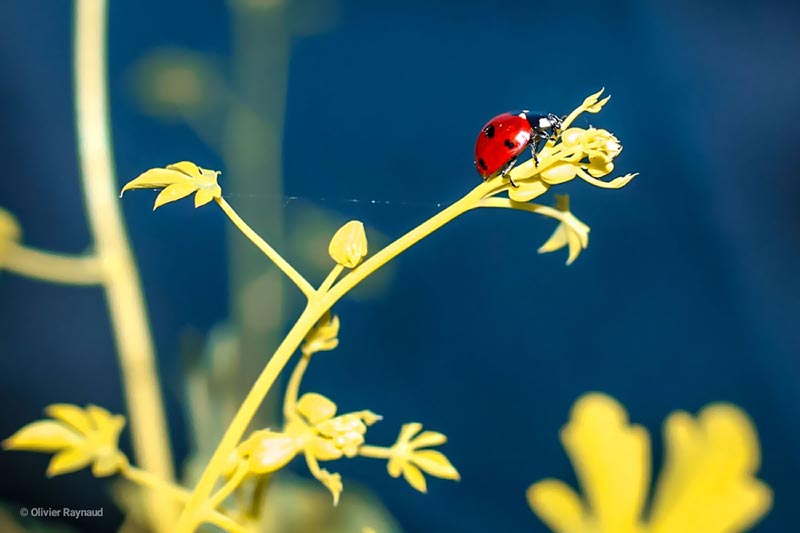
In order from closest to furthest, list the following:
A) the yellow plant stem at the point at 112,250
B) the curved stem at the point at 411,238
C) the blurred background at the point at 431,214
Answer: the curved stem at the point at 411,238, the yellow plant stem at the point at 112,250, the blurred background at the point at 431,214

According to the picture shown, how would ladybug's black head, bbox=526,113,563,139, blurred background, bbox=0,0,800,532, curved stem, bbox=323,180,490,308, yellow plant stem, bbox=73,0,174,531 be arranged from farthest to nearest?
blurred background, bbox=0,0,800,532
yellow plant stem, bbox=73,0,174,531
ladybug's black head, bbox=526,113,563,139
curved stem, bbox=323,180,490,308

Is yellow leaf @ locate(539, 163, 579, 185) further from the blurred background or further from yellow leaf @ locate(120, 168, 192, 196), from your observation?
the blurred background

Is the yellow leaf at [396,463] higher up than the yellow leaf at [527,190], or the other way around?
the yellow leaf at [527,190]

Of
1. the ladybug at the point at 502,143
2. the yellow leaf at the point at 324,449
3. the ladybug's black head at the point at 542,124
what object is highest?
the ladybug's black head at the point at 542,124

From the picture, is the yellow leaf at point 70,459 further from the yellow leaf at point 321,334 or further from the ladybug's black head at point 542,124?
the ladybug's black head at point 542,124

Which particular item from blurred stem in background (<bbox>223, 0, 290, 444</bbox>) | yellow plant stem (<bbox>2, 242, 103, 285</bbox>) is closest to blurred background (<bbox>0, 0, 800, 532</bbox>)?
blurred stem in background (<bbox>223, 0, 290, 444</bbox>)

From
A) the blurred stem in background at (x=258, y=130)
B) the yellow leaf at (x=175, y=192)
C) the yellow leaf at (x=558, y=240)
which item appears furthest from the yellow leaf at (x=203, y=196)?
the blurred stem in background at (x=258, y=130)

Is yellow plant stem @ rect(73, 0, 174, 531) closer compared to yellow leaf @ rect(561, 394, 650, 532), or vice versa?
yellow leaf @ rect(561, 394, 650, 532)

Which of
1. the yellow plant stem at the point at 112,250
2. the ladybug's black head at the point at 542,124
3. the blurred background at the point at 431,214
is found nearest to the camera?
the ladybug's black head at the point at 542,124
